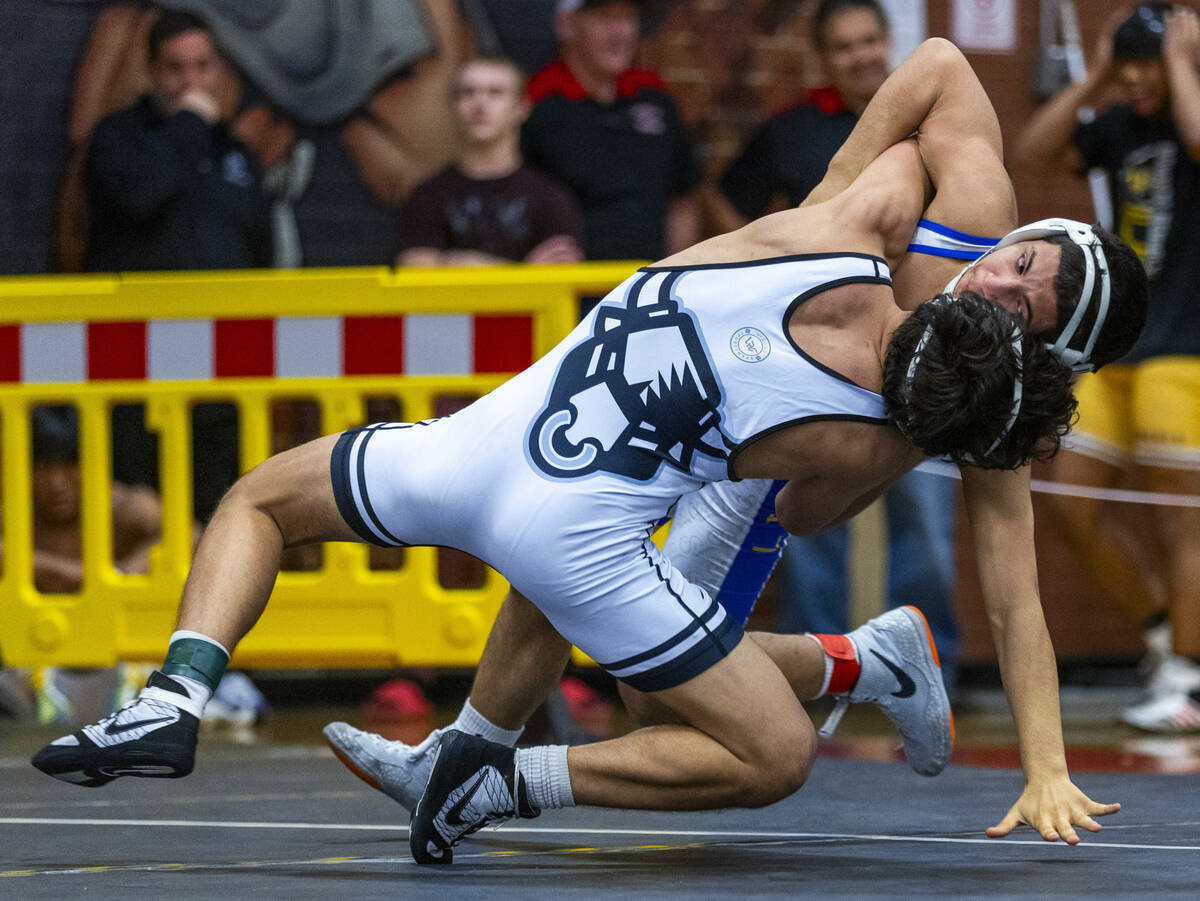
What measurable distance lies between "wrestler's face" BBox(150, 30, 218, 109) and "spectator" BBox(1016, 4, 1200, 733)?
7.98 feet

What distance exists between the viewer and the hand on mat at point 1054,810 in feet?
10.0

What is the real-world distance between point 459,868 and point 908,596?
3.16 metres

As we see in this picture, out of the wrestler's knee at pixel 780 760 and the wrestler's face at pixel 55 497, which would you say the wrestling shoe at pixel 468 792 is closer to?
the wrestler's knee at pixel 780 760

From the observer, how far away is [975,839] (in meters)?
3.58

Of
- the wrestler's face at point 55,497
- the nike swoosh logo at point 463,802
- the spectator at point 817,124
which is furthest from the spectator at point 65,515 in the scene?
the nike swoosh logo at point 463,802

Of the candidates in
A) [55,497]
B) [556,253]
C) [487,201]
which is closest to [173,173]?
[487,201]

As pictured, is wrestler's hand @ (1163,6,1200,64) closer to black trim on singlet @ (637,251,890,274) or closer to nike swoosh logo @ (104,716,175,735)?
black trim on singlet @ (637,251,890,274)

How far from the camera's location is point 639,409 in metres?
3.23

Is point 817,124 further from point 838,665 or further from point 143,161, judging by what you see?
point 838,665

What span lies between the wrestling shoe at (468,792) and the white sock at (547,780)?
0.5 inches

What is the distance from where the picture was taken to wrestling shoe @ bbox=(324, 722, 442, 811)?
3.67m

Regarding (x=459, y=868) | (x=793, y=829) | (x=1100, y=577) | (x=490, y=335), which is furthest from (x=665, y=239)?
(x=459, y=868)

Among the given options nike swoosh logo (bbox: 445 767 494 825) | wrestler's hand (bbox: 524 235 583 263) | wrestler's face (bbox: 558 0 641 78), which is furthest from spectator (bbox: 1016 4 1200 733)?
nike swoosh logo (bbox: 445 767 494 825)

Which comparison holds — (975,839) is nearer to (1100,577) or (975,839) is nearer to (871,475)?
(871,475)
